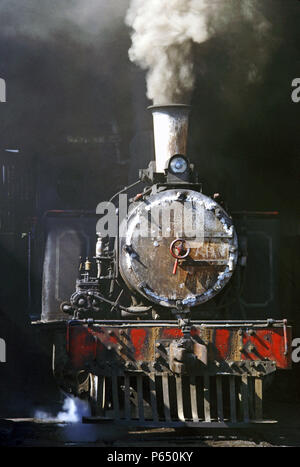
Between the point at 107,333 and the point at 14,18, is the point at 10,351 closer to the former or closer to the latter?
the point at 107,333

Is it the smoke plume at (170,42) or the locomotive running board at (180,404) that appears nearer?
the locomotive running board at (180,404)

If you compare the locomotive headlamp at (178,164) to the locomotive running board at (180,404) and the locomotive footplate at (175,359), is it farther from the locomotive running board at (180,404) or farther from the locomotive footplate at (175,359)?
the locomotive running board at (180,404)

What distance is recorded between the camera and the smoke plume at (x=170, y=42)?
269 inches

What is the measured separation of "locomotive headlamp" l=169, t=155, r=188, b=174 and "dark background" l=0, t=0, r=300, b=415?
1.71 meters

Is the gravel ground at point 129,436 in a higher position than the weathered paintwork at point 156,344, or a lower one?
lower

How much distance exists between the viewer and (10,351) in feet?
29.0

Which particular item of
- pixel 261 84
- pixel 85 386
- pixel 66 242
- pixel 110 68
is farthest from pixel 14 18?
pixel 85 386

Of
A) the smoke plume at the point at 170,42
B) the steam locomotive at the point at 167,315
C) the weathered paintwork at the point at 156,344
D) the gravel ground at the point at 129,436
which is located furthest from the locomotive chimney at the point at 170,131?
the gravel ground at the point at 129,436

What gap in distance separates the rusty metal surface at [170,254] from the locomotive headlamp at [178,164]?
226 millimetres

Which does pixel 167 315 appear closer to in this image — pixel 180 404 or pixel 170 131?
pixel 180 404

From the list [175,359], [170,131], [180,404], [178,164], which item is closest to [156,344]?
[175,359]

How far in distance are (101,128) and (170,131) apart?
3282mm

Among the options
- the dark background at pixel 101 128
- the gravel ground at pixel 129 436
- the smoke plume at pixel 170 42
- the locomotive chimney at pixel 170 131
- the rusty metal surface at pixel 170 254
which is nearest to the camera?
the gravel ground at pixel 129 436

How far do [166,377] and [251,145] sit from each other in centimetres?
468
